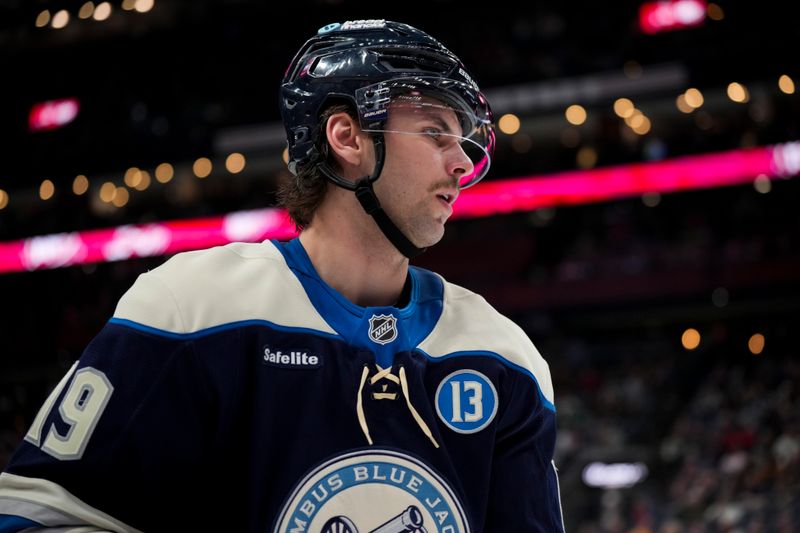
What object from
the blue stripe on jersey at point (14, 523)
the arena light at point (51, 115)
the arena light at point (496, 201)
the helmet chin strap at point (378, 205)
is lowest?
the blue stripe on jersey at point (14, 523)

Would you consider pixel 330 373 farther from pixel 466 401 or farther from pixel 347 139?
pixel 347 139

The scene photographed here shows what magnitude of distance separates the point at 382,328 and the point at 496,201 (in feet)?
44.8

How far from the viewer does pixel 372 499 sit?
1.46 metres

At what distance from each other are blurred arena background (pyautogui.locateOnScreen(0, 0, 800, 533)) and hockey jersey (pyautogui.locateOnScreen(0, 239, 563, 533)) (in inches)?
373

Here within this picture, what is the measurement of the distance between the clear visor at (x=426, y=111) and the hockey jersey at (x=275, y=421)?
0.91 feet

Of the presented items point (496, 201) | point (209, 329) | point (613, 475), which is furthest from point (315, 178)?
point (496, 201)

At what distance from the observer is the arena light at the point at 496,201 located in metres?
14.0

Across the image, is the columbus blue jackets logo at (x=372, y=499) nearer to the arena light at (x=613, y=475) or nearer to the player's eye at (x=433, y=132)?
the player's eye at (x=433, y=132)

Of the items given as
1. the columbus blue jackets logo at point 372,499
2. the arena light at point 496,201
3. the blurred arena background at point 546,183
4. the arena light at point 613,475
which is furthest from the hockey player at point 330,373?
the arena light at point 496,201

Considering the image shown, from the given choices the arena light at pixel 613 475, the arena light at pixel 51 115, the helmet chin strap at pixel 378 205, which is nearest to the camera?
the helmet chin strap at pixel 378 205

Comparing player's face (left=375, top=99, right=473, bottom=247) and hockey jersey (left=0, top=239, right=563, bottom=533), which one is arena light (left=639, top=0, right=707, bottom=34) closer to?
player's face (left=375, top=99, right=473, bottom=247)

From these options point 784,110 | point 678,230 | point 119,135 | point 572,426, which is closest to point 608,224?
point 678,230

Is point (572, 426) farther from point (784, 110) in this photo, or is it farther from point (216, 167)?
point (216, 167)

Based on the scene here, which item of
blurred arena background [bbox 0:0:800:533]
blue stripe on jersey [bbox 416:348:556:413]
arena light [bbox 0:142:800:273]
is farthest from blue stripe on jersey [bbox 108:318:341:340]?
arena light [bbox 0:142:800:273]
